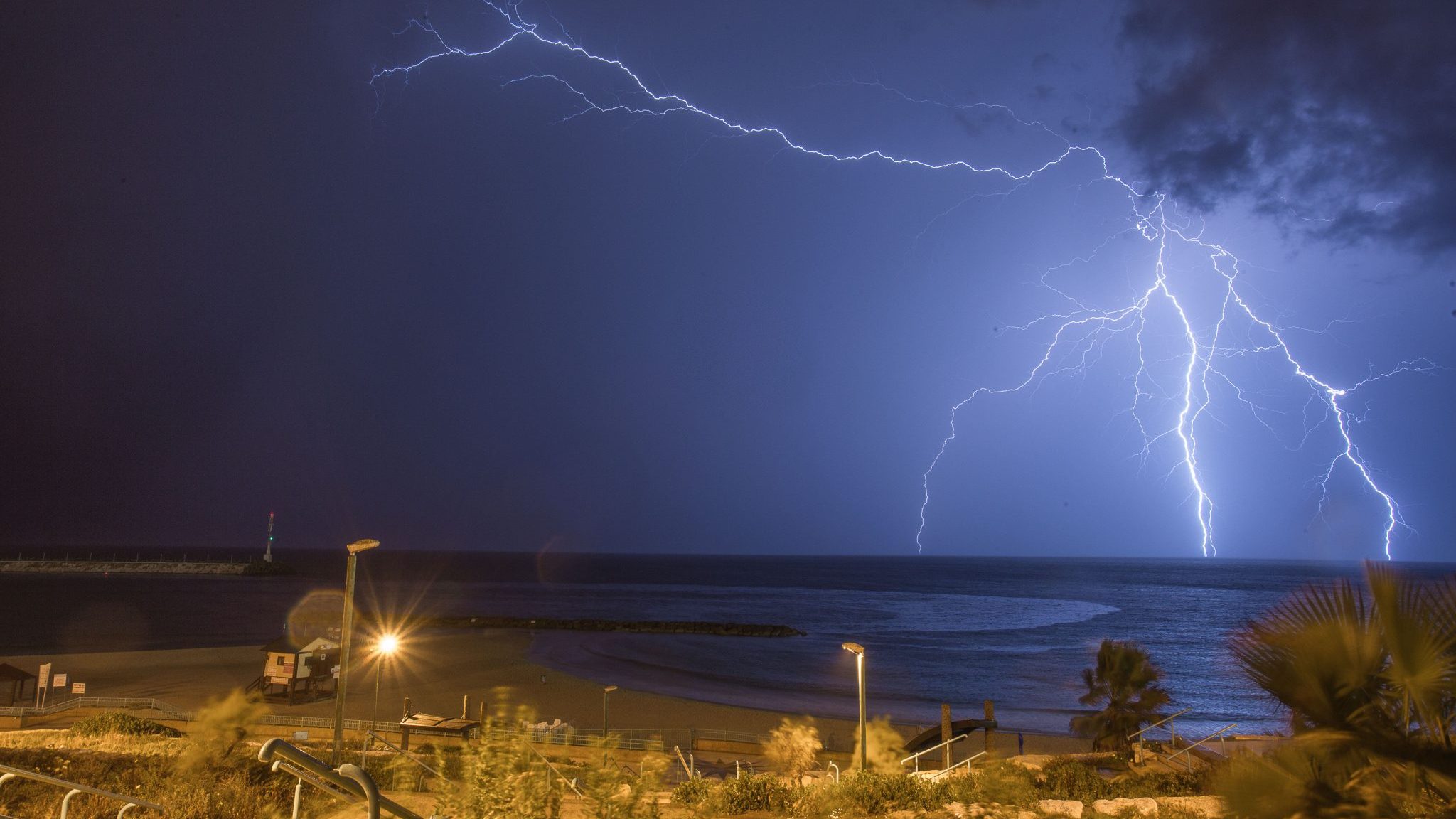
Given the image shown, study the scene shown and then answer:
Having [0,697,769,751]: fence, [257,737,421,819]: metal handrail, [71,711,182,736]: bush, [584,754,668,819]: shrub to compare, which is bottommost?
[0,697,769,751]: fence

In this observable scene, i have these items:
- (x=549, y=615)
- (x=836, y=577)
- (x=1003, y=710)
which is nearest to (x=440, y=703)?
(x=1003, y=710)

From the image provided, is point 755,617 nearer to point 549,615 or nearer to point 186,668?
point 549,615

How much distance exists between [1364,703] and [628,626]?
69.2 meters

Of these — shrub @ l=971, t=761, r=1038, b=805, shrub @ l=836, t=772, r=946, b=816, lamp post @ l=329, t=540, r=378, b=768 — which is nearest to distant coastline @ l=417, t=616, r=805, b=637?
lamp post @ l=329, t=540, r=378, b=768

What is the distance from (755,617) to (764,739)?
54496 millimetres

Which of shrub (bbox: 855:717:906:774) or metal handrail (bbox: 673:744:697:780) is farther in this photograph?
shrub (bbox: 855:717:906:774)

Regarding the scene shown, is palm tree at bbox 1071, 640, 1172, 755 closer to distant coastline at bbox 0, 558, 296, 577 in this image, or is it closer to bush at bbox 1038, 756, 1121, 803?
bush at bbox 1038, 756, 1121, 803

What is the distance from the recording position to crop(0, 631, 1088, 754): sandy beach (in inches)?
1175

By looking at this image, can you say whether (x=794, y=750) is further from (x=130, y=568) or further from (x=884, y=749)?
(x=130, y=568)

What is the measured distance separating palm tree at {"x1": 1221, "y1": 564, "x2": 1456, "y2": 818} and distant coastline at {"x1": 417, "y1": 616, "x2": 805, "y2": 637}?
6432 cm

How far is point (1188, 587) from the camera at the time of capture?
128500mm

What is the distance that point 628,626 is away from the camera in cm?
7019

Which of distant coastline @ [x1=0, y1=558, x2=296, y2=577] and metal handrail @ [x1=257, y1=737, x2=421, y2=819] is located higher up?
metal handrail @ [x1=257, y1=737, x2=421, y2=819]

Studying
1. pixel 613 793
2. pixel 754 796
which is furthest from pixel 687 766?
pixel 613 793
